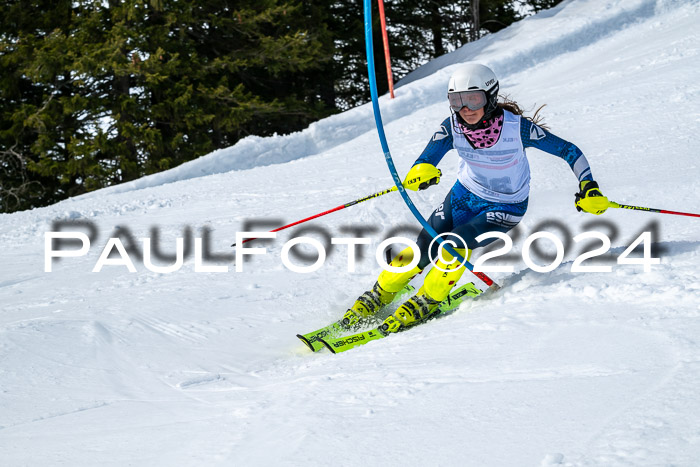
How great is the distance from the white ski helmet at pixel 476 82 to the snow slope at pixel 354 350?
3.67 ft

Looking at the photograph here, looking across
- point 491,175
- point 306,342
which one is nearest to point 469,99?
point 491,175

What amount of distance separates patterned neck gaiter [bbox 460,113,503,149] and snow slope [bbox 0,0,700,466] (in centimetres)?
87

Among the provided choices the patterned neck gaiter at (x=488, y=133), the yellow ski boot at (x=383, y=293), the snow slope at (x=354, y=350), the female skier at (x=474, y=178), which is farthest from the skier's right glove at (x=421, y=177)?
the snow slope at (x=354, y=350)

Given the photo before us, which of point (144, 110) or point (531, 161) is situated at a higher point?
point (144, 110)

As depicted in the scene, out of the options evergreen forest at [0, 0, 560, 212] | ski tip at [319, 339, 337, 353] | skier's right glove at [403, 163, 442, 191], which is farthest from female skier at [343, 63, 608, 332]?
evergreen forest at [0, 0, 560, 212]

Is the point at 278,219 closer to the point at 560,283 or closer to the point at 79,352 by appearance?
the point at 79,352

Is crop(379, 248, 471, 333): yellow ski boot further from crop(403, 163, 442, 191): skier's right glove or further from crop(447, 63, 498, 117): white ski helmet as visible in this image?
crop(447, 63, 498, 117): white ski helmet

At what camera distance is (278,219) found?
687 cm

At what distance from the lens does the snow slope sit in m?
Answer: 2.18

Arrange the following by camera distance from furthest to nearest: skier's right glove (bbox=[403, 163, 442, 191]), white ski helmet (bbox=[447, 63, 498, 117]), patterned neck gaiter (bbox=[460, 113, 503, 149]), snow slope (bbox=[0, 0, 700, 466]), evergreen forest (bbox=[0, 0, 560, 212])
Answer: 1. evergreen forest (bbox=[0, 0, 560, 212])
2. skier's right glove (bbox=[403, 163, 442, 191])
3. patterned neck gaiter (bbox=[460, 113, 503, 149])
4. white ski helmet (bbox=[447, 63, 498, 117])
5. snow slope (bbox=[0, 0, 700, 466])

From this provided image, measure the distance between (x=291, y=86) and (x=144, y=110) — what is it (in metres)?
4.52

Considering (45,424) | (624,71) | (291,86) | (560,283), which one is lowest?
(45,424)

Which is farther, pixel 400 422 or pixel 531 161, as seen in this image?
pixel 531 161

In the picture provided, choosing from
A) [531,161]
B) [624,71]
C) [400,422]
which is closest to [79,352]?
[400,422]
